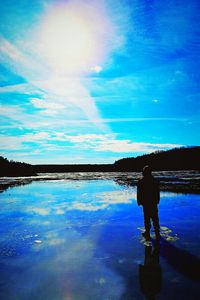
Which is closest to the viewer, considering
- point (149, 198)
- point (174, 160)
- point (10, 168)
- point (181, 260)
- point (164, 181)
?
point (181, 260)

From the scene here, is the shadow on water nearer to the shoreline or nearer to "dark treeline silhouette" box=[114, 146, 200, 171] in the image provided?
the shoreline

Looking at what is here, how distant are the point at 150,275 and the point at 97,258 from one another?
161 cm

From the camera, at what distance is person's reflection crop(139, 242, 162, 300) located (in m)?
4.64

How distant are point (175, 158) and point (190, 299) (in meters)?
75.2

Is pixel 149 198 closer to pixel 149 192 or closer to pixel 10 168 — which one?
pixel 149 192

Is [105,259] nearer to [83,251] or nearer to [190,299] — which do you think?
[83,251]

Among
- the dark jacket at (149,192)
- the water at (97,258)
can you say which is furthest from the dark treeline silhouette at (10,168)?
the dark jacket at (149,192)

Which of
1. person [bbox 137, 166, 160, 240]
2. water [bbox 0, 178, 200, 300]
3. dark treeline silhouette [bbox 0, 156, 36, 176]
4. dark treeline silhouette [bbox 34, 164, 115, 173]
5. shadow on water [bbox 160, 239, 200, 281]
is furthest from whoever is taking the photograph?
dark treeline silhouette [bbox 34, 164, 115, 173]

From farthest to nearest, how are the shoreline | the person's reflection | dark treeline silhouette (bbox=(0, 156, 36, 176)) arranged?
dark treeline silhouette (bbox=(0, 156, 36, 176))
the shoreline
the person's reflection

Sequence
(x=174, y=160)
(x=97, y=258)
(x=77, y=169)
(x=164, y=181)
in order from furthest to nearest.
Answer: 1. (x=77, y=169)
2. (x=174, y=160)
3. (x=164, y=181)
4. (x=97, y=258)

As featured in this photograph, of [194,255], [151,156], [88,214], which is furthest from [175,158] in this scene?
[194,255]

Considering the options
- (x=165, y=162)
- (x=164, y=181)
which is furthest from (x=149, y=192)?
(x=165, y=162)

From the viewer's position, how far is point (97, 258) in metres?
6.52

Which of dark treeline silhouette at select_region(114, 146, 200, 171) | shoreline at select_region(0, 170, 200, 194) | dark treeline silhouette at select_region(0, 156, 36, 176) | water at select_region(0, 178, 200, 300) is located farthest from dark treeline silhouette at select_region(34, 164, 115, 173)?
water at select_region(0, 178, 200, 300)
